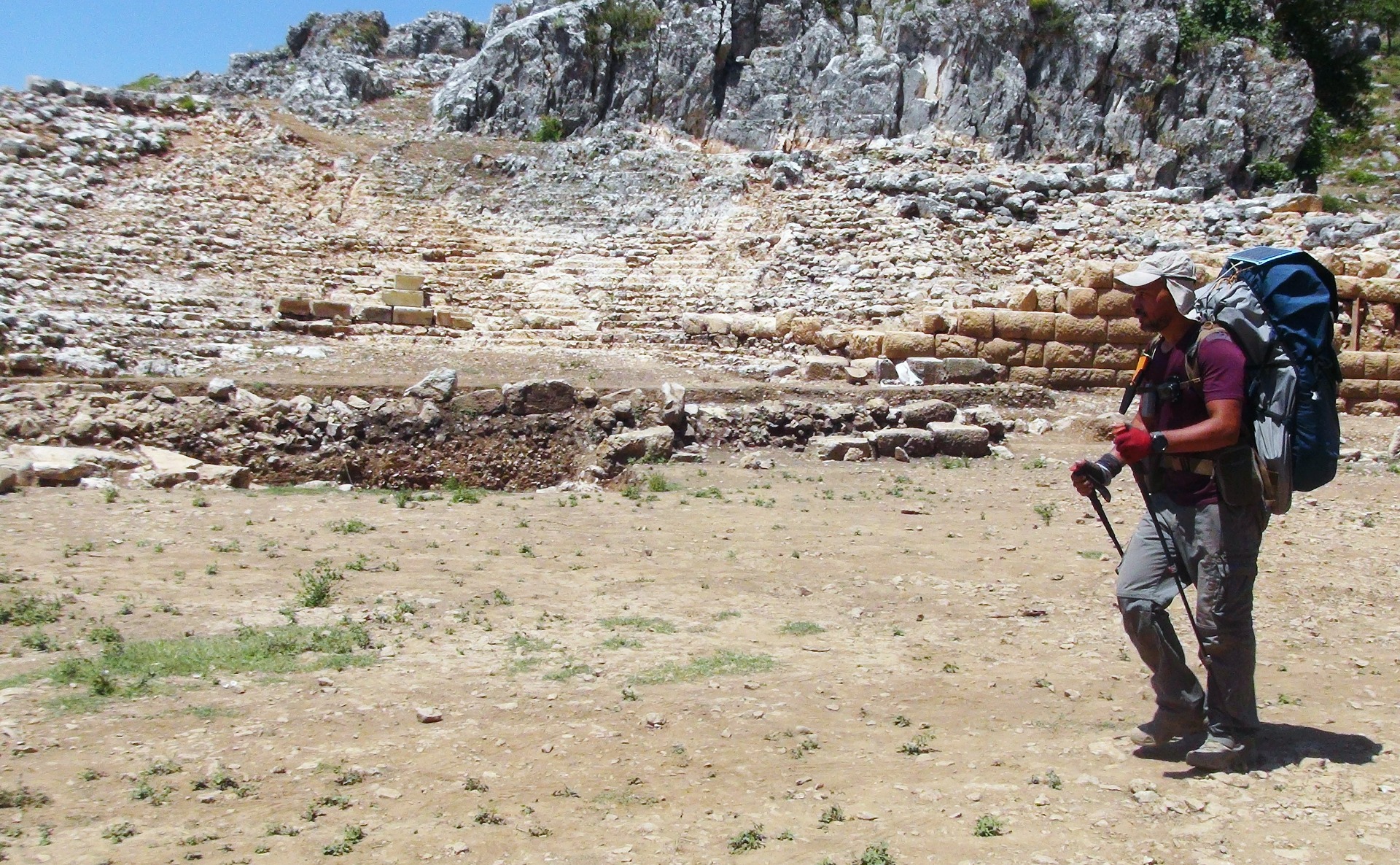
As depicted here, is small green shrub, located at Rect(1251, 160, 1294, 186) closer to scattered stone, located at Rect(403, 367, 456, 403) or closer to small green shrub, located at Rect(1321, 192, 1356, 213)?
small green shrub, located at Rect(1321, 192, 1356, 213)

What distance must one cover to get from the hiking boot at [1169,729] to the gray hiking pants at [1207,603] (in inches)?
1.1

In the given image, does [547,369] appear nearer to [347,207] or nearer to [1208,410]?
[347,207]

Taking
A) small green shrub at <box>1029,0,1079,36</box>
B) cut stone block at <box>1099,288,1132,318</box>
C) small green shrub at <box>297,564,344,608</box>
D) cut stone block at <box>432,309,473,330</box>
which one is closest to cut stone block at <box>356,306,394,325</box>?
cut stone block at <box>432,309,473,330</box>

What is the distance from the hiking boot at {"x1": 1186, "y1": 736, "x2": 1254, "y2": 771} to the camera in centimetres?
388

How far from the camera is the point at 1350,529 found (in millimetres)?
8000

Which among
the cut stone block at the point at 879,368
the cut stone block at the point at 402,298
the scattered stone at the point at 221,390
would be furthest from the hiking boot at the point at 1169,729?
the cut stone block at the point at 402,298

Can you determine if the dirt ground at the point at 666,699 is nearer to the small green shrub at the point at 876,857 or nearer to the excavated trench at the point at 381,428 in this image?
the small green shrub at the point at 876,857

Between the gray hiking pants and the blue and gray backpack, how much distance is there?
190mm

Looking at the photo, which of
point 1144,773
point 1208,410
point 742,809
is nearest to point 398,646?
point 742,809

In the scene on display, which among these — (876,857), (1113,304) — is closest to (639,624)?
(876,857)

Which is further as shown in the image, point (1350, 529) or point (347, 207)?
point (347, 207)

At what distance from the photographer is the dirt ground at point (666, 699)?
3.60m

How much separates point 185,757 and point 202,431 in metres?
8.07

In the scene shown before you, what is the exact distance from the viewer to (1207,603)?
386 cm
